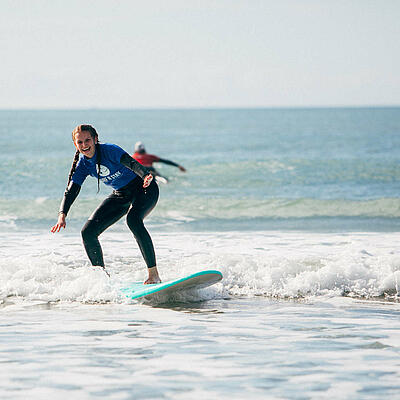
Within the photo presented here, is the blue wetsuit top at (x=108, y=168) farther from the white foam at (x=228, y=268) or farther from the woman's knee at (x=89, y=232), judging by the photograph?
the white foam at (x=228, y=268)

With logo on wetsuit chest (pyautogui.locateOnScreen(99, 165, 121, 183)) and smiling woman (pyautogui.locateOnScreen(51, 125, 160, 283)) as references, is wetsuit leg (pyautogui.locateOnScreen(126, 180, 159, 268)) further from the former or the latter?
logo on wetsuit chest (pyautogui.locateOnScreen(99, 165, 121, 183))

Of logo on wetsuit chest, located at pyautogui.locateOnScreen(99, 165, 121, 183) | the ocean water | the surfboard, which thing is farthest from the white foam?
logo on wetsuit chest, located at pyautogui.locateOnScreen(99, 165, 121, 183)

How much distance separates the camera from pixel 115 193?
6723 mm

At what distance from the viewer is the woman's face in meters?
6.28

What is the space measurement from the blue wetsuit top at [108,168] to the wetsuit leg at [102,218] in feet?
0.53

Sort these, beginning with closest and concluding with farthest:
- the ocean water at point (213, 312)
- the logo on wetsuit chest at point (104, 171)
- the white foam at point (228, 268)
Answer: the ocean water at point (213, 312) < the logo on wetsuit chest at point (104, 171) < the white foam at point (228, 268)

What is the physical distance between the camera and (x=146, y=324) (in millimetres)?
5875

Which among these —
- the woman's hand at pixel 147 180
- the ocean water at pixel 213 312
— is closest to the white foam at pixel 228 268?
the ocean water at pixel 213 312

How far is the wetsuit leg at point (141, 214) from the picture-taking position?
6594 mm

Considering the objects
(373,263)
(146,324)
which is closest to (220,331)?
(146,324)

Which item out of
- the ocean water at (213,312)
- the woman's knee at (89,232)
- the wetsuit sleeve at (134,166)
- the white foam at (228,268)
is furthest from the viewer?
the white foam at (228,268)

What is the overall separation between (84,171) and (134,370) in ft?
8.78

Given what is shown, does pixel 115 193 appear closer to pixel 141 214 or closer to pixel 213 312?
pixel 141 214

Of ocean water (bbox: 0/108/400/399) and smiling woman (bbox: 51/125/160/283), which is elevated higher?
smiling woman (bbox: 51/125/160/283)
